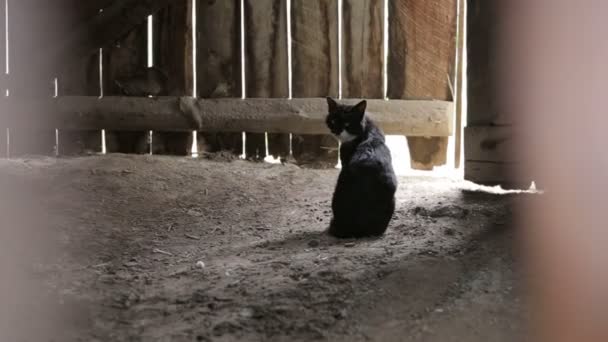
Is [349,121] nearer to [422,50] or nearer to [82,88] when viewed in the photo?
[422,50]

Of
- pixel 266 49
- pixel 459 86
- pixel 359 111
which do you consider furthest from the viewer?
pixel 266 49

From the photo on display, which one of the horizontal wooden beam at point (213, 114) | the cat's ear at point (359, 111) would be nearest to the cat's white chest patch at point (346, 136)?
the cat's ear at point (359, 111)

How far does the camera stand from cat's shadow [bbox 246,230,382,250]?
336 cm

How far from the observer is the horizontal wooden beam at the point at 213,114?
498 cm

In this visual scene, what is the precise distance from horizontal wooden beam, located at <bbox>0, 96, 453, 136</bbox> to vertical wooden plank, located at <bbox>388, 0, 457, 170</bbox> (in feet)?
0.39

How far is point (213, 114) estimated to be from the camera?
5.16m

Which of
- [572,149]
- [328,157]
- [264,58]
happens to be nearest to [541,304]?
[572,149]

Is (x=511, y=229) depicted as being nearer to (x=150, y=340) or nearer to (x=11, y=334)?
(x=150, y=340)

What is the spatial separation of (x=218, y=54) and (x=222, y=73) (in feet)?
0.54

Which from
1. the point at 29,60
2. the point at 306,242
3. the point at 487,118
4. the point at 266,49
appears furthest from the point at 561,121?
the point at 29,60

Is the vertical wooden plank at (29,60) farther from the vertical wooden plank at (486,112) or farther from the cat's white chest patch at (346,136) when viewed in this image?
the vertical wooden plank at (486,112)

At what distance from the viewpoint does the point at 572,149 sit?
3.42 metres

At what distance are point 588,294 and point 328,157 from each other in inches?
117

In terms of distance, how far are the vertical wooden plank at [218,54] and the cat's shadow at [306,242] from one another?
1.89 m
